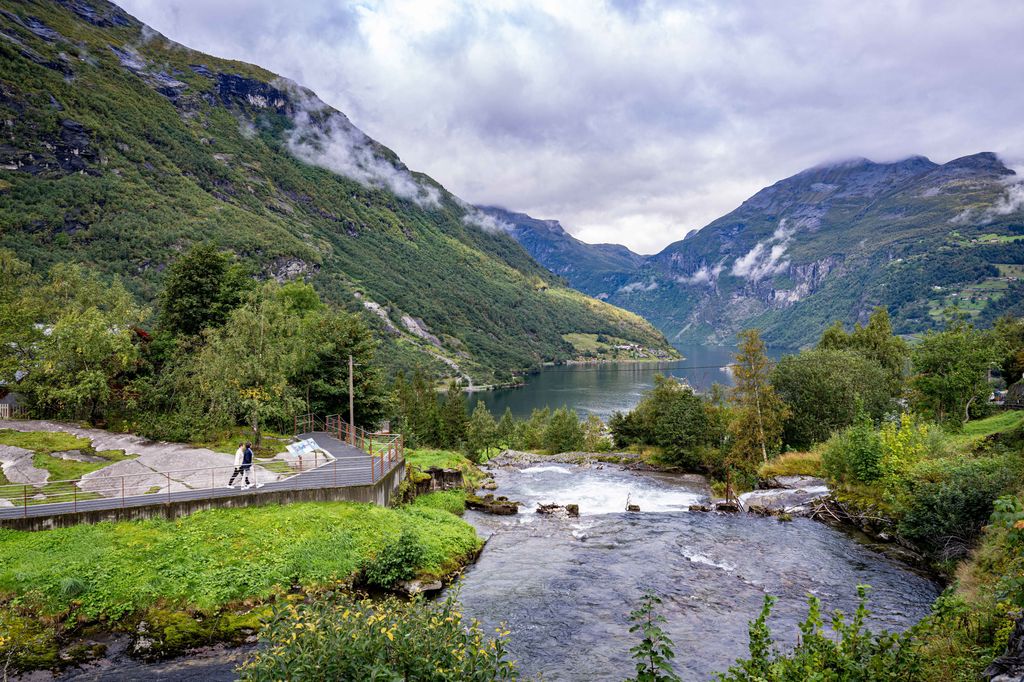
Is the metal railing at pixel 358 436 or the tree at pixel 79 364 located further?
the tree at pixel 79 364

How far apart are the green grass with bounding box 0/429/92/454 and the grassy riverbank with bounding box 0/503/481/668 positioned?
1140 centimetres

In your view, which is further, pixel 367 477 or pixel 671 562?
pixel 367 477

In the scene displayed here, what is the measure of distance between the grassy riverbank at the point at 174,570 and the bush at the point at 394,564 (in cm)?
28

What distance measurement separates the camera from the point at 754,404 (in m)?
49.6

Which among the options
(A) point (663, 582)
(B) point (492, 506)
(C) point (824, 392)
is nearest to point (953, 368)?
(C) point (824, 392)

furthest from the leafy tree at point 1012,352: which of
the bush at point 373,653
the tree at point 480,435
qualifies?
the bush at point 373,653

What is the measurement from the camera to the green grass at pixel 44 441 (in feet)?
98.6

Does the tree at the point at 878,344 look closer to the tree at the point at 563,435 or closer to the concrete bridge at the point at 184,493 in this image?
the tree at the point at 563,435

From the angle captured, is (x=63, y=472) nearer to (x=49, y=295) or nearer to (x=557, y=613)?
(x=557, y=613)

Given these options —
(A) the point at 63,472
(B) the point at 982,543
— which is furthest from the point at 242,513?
(B) the point at 982,543

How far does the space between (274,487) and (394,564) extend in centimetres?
786

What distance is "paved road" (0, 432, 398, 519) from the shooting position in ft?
73.2

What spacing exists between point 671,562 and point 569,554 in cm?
518

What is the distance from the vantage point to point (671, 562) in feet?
87.1
